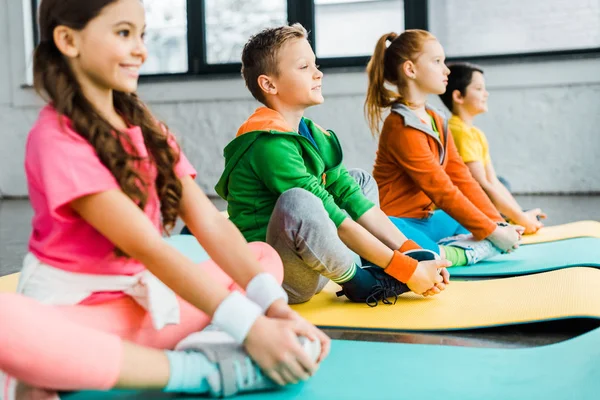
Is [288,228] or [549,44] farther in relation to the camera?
[549,44]

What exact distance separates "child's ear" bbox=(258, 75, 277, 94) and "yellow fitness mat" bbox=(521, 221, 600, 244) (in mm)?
1146

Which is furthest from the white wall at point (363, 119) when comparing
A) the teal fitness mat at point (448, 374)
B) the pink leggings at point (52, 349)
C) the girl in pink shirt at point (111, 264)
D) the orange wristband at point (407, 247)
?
the pink leggings at point (52, 349)

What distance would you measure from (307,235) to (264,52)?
0.49m

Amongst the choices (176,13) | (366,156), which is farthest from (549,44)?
(176,13)

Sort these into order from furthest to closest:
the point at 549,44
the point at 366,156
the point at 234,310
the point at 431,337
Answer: the point at 366,156 → the point at 549,44 → the point at 431,337 → the point at 234,310

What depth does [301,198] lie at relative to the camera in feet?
4.64

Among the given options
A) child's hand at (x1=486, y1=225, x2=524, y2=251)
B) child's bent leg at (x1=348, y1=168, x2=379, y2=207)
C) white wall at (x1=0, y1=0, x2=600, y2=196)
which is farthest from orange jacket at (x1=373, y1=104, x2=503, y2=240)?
white wall at (x1=0, y1=0, x2=600, y2=196)

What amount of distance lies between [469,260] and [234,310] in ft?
4.12

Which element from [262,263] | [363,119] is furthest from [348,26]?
[262,263]

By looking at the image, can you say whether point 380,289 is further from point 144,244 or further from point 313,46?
point 313,46

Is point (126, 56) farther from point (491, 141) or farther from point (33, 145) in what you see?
point (491, 141)

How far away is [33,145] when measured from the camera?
920mm

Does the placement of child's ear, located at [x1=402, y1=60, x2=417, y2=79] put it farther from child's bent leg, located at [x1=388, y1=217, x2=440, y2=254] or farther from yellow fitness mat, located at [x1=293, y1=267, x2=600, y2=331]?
yellow fitness mat, located at [x1=293, y1=267, x2=600, y2=331]

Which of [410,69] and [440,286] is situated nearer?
[440,286]
